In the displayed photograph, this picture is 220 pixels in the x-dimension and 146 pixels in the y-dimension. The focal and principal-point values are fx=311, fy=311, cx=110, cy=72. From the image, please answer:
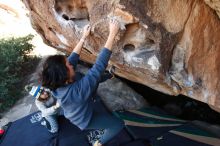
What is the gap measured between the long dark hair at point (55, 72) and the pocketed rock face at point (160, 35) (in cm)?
85

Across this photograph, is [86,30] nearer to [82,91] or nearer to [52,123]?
[82,91]

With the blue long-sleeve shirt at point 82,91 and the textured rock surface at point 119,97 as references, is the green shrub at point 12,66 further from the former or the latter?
the blue long-sleeve shirt at point 82,91

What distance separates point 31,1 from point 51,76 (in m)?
1.77

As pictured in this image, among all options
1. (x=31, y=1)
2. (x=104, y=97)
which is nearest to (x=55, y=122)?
(x=104, y=97)

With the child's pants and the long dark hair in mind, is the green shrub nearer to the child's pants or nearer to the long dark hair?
the child's pants

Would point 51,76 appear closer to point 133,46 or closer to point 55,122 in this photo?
point 133,46

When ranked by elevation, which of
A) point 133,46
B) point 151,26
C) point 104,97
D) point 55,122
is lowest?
point 55,122

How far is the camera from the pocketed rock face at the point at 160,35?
3.29 m

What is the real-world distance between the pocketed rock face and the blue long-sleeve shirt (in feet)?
2.03

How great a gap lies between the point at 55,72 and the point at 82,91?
337 millimetres

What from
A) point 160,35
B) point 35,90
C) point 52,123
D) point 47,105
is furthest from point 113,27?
point 52,123

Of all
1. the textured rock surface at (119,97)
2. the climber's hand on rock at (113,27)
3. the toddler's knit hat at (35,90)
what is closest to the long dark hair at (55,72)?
the climber's hand on rock at (113,27)

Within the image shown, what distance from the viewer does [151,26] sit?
3.38 meters

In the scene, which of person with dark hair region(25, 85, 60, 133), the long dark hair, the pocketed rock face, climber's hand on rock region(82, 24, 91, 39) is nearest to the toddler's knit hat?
person with dark hair region(25, 85, 60, 133)
